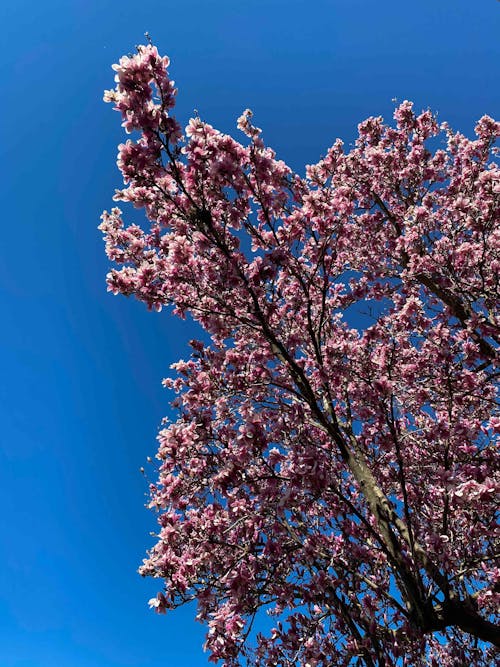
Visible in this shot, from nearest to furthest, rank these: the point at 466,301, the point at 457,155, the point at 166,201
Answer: the point at 166,201 → the point at 466,301 → the point at 457,155

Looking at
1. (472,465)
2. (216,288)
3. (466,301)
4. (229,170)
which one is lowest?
(472,465)

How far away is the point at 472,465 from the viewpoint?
6.96 meters

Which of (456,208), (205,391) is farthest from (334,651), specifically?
(456,208)

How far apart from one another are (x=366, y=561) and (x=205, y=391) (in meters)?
3.58

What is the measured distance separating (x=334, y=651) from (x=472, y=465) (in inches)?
145

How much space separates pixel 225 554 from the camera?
Answer: 253 inches

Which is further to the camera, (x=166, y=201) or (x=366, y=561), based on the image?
(x=366, y=561)

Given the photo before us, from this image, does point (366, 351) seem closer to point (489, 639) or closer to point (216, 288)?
point (216, 288)

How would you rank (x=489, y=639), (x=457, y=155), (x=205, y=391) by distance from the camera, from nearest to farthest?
(x=489, y=639)
(x=205, y=391)
(x=457, y=155)

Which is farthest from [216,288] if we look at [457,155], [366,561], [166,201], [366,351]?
[457,155]

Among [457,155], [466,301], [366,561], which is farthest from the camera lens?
[457,155]

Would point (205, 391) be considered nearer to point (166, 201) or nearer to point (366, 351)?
point (166, 201)

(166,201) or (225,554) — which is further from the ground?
(166,201)

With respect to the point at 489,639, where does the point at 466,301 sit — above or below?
above
